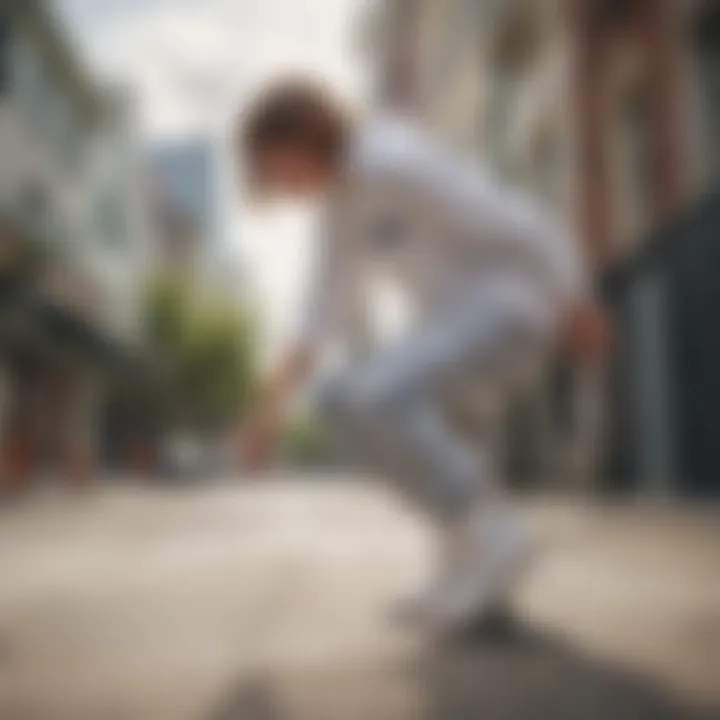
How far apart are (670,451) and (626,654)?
2.11 metres

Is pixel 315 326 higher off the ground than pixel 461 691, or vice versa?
pixel 315 326

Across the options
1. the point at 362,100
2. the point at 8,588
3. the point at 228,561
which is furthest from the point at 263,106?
the point at 228,561

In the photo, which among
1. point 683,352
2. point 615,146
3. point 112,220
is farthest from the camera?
point 615,146

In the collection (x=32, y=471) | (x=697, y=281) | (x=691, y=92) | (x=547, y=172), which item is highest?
(x=691, y=92)

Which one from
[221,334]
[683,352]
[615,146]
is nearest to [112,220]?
[221,334]

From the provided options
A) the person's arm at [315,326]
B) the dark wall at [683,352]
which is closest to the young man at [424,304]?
the person's arm at [315,326]

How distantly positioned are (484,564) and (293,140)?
0.34 metres

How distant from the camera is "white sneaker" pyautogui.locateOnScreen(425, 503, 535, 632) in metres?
0.75

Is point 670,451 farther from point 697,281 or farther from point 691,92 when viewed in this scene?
point 691,92

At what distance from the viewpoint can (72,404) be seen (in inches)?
44.1

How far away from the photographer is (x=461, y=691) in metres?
0.54

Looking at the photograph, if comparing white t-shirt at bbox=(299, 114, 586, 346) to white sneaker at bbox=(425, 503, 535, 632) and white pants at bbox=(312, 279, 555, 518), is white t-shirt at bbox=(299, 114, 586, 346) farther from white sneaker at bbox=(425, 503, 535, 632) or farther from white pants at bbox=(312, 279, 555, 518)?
white sneaker at bbox=(425, 503, 535, 632)

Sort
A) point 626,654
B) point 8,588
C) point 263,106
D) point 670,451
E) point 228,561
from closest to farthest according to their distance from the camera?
point 626,654 < point 263,106 < point 8,588 < point 228,561 < point 670,451

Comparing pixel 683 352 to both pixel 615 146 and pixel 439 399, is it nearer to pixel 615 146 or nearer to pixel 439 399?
pixel 615 146
